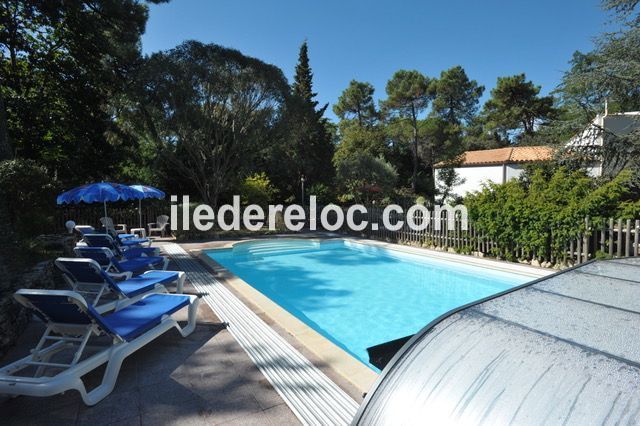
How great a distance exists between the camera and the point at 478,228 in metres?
9.82

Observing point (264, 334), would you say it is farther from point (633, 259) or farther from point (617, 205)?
point (617, 205)

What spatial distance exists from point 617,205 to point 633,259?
22.8ft

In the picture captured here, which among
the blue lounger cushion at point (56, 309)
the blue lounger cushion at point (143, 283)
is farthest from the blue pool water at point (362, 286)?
the blue lounger cushion at point (56, 309)

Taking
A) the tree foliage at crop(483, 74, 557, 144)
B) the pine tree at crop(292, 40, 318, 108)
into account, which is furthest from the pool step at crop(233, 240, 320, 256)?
the tree foliage at crop(483, 74, 557, 144)

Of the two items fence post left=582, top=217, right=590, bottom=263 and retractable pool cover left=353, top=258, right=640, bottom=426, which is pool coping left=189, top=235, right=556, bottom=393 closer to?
fence post left=582, top=217, right=590, bottom=263

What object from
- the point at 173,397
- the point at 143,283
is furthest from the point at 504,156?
the point at 173,397

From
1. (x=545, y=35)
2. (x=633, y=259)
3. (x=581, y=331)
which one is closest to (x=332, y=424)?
(x=581, y=331)

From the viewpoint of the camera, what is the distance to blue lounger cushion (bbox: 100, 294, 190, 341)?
11.3ft

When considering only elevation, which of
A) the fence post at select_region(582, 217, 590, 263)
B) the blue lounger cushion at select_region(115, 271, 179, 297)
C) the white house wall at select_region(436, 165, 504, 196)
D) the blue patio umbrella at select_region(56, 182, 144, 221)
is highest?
the white house wall at select_region(436, 165, 504, 196)

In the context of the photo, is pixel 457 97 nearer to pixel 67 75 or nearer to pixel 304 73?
pixel 304 73

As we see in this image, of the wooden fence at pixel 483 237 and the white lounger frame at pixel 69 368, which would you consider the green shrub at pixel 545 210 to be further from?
the white lounger frame at pixel 69 368

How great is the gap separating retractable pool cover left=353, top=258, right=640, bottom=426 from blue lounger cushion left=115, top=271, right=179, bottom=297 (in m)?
4.26

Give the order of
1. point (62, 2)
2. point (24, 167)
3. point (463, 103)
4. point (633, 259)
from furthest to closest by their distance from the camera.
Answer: point (463, 103) → point (62, 2) → point (24, 167) → point (633, 259)

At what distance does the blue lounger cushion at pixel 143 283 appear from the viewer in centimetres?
482
